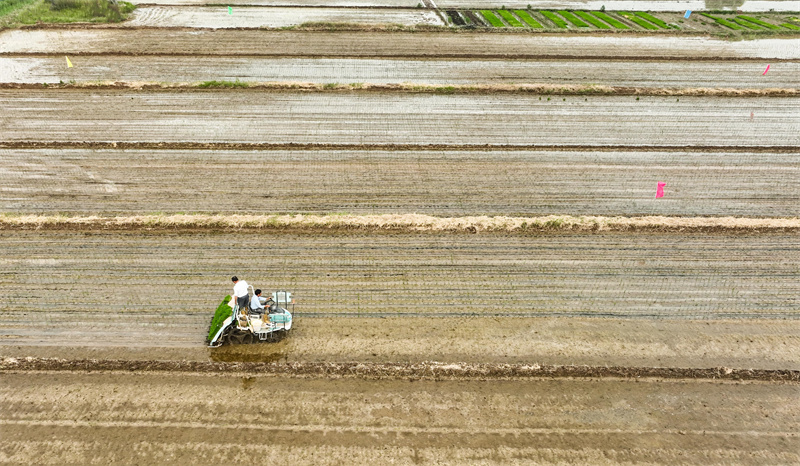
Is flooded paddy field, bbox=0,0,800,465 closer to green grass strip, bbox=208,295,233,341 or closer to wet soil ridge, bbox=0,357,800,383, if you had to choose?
wet soil ridge, bbox=0,357,800,383

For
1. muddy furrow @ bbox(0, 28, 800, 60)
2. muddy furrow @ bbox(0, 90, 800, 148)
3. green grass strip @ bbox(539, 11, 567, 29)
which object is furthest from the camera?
green grass strip @ bbox(539, 11, 567, 29)

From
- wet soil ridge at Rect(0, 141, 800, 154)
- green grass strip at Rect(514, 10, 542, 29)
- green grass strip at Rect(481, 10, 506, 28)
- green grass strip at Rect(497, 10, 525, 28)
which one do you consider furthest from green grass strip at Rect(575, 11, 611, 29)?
wet soil ridge at Rect(0, 141, 800, 154)

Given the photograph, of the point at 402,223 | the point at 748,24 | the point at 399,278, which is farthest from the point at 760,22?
the point at 399,278

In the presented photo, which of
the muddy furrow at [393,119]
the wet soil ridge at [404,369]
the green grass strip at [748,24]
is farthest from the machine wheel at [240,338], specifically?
the green grass strip at [748,24]

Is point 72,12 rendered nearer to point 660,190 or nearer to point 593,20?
point 593,20

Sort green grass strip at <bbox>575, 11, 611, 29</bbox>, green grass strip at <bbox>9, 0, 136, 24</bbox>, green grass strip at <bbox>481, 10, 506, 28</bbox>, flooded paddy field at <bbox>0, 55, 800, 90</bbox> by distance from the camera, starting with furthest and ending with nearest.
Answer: green grass strip at <bbox>575, 11, 611, 29</bbox>
green grass strip at <bbox>481, 10, 506, 28</bbox>
green grass strip at <bbox>9, 0, 136, 24</bbox>
flooded paddy field at <bbox>0, 55, 800, 90</bbox>

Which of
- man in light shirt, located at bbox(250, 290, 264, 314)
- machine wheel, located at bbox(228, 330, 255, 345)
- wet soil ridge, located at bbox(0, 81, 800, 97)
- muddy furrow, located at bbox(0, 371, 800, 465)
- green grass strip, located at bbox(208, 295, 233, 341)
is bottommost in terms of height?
muddy furrow, located at bbox(0, 371, 800, 465)
